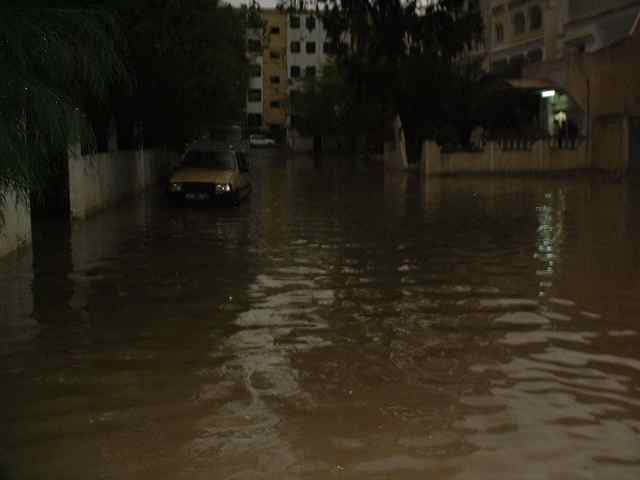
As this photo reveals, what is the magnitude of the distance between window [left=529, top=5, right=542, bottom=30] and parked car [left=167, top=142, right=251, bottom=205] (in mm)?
32595

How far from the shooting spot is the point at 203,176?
22375 millimetres

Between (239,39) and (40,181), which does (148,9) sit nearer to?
(40,181)

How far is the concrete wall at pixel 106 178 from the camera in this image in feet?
62.1

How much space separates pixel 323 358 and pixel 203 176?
1545 cm

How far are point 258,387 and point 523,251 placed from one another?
8.23 meters

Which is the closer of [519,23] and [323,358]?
[323,358]

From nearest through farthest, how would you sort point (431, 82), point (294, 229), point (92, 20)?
1. point (92, 20)
2. point (294, 229)
3. point (431, 82)

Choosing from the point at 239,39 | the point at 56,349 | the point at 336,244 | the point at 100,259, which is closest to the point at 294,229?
the point at 336,244

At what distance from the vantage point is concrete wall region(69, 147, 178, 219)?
18.9 meters

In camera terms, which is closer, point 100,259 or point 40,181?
point 40,181

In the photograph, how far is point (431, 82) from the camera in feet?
130

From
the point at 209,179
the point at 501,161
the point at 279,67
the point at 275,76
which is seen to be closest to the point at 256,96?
the point at 275,76

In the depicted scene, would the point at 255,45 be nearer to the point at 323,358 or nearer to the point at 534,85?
the point at 534,85

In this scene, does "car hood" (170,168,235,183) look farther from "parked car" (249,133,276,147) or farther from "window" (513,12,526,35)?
"parked car" (249,133,276,147)
